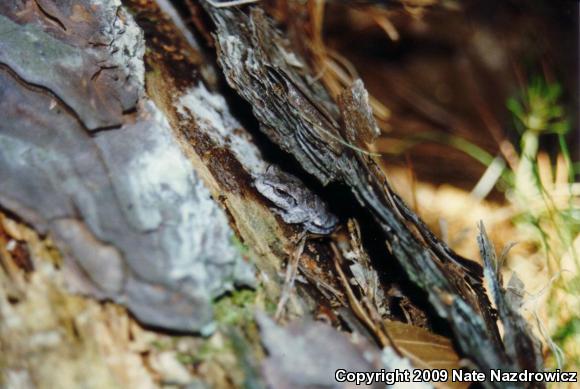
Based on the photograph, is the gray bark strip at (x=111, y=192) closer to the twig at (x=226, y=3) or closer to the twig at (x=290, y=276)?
the twig at (x=290, y=276)

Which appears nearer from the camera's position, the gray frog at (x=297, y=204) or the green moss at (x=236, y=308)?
the green moss at (x=236, y=308)

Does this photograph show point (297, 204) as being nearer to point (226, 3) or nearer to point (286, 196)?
point (286, 196)

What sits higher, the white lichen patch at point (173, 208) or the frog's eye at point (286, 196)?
the white lichen patch at point (173, 208)

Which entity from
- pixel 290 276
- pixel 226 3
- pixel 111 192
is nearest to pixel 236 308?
pixel 290 276

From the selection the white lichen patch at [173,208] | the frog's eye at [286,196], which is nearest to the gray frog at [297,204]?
the frog's eye at [286,196]

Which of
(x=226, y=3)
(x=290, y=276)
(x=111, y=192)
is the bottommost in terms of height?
(x=290, y=276)

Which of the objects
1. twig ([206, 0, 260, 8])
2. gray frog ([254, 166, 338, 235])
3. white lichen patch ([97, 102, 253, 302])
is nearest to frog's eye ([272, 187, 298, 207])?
gray frog ([254, 166, 338, 235])

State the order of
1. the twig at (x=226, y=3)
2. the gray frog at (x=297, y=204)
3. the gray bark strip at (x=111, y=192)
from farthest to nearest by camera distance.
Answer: the twig at (x=226, y=3) → the gray frog at (x=297, y=204) → the gray bark strip at (x=111, y=192)

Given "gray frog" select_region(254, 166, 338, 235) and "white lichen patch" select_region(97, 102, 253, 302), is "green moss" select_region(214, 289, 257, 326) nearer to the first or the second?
"white lichen patch" select_region(97, 102, 253, 302)

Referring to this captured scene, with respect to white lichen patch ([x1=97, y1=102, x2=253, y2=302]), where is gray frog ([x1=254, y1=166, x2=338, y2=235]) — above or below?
below
